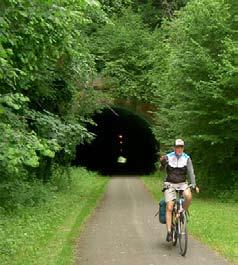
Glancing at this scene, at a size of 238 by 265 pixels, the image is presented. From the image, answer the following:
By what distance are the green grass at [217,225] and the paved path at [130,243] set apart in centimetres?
30

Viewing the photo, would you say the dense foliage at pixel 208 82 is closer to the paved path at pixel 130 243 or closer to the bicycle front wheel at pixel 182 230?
the paved path at pixel 130 243

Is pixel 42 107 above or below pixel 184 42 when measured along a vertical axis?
below

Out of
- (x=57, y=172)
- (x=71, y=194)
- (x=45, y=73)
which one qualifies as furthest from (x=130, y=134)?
(x=45, y=73)

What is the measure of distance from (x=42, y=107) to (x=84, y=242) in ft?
26.9

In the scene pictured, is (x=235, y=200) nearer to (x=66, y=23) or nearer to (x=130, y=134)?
(x=66, y=23)

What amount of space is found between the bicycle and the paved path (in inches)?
7.1

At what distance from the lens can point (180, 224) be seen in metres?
9.34

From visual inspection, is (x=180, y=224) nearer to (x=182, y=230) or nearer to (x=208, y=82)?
(x=182, y=230)

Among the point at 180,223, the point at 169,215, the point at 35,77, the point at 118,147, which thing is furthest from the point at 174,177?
the point at 118,147

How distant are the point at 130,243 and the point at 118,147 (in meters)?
49.4

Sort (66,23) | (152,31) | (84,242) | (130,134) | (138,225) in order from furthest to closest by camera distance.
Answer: (130,134)
(152,31)
(138,225)
(84,242)
(66,23)

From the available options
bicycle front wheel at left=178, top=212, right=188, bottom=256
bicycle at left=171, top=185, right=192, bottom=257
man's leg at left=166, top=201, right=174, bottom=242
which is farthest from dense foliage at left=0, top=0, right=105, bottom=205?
bicycle front wheel at left=178, top=212, right=188, bottom=256

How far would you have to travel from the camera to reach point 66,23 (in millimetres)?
8836

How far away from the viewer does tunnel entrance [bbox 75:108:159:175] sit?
4462cm
